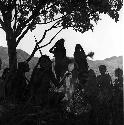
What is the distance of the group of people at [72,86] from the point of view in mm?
8648

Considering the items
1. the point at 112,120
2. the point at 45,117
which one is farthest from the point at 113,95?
the point at 45,117

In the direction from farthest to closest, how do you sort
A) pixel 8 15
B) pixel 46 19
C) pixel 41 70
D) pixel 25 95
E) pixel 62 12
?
pixel 46 19, pixel 62 12, pixel 8 15, pixel 25 95, pixel 41 70

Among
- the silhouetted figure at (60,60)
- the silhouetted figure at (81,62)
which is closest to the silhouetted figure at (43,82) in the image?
the silhouetted figure at (60,60)

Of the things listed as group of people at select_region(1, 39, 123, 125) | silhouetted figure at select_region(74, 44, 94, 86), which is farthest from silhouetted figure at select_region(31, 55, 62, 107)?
silhouetted figure at select_region(74, 44, 94, 86)

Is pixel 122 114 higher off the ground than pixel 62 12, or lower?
lower

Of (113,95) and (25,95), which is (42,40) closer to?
(25,95)

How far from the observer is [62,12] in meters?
16.5

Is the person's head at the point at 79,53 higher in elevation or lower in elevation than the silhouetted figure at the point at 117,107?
higher

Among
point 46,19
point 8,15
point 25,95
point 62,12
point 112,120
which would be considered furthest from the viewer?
point 46,19

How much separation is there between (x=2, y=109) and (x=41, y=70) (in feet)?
6.14

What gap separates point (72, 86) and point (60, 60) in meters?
1.30

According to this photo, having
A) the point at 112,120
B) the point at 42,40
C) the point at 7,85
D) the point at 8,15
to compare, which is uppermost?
the point at 8,15

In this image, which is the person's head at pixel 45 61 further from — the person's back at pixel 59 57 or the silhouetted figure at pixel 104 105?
the silhouetted figure at pixel 104 105

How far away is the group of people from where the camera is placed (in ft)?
28.4
